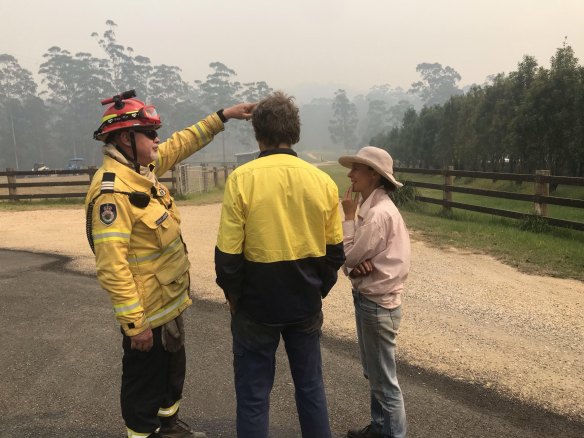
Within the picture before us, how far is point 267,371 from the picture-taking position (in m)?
2.24

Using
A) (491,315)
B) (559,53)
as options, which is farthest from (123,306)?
(559,53)

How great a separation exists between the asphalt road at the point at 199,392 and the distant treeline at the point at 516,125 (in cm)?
1931

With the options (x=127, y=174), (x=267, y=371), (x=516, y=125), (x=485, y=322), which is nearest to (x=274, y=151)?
(x=127, y=174)

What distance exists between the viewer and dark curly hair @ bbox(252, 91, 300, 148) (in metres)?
2.08

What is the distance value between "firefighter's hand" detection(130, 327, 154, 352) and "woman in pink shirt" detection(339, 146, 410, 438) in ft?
3.76

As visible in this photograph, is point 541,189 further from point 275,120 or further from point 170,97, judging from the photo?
point 170,97

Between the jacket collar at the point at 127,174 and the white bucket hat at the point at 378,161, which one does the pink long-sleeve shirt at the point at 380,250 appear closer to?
the white bucket hat at the point at 378,161

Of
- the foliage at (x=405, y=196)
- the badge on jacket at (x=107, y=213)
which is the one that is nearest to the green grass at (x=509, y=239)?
the foliage at (x=405, y=196)

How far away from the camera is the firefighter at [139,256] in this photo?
2.24 meters

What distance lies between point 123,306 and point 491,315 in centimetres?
417

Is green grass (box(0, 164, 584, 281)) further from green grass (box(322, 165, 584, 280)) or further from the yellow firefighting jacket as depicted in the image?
the yellow firefighting jacket

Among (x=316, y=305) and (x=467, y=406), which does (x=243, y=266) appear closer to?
(x=316, y=305)

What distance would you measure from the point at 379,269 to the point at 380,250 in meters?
0.11

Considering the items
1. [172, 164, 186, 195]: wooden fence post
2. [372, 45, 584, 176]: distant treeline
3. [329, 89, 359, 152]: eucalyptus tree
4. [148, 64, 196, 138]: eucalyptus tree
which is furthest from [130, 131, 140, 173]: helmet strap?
[329, 89, 359, 152]: eucalyptus tree
